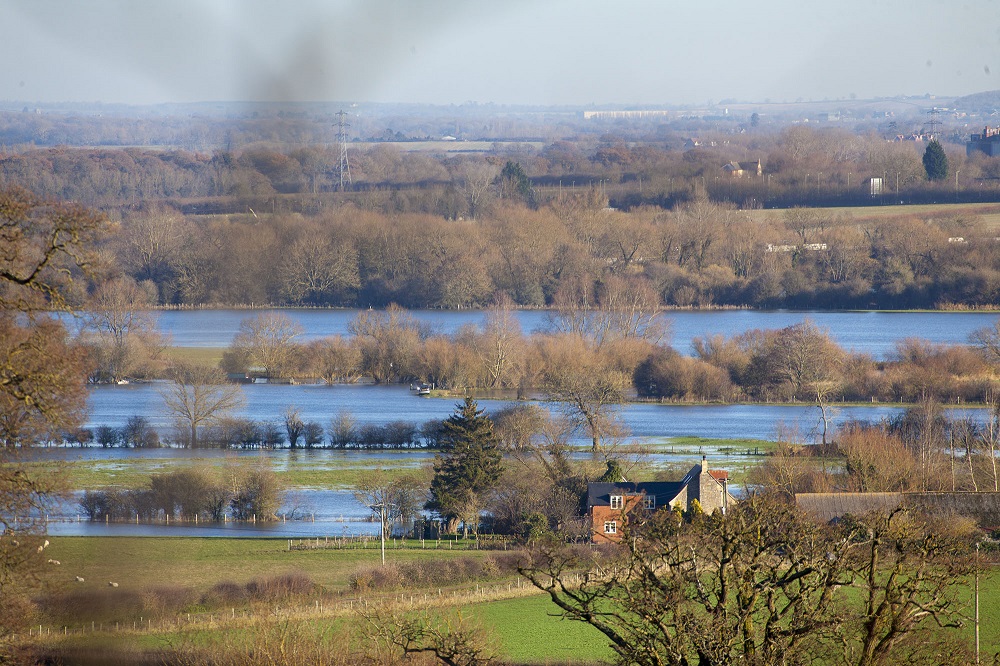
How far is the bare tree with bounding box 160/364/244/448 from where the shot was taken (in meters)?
16.0

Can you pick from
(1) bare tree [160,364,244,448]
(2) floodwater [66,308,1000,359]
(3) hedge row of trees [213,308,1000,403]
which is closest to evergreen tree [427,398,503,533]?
(1) bare tree [160,364,244,448]

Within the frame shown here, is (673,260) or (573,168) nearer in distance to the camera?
(673,260)

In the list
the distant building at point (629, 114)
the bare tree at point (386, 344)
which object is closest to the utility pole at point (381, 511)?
the bare tree at point (386, 344)

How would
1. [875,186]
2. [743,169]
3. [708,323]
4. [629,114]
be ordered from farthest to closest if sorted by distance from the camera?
[629,114] → [743,169] → [875,186] → [708,323]

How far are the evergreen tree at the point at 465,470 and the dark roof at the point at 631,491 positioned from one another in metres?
1.16

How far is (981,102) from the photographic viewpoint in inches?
3529

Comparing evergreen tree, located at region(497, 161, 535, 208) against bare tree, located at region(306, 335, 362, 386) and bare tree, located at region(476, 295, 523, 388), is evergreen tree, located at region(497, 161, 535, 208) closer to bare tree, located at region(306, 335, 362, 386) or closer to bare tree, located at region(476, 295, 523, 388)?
bare tree, located at region(476, 295, 523, 388)

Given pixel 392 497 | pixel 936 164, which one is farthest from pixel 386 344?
pixel 936 164

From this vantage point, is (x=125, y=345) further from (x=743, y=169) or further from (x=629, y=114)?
(x=629, y=114)

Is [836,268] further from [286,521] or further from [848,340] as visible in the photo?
[286,521]

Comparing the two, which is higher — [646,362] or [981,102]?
[981,102]

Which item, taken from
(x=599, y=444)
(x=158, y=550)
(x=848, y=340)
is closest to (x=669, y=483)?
(x=599, y=444)

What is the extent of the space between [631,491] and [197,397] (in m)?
6.67

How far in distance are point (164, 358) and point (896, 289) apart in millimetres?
22163
